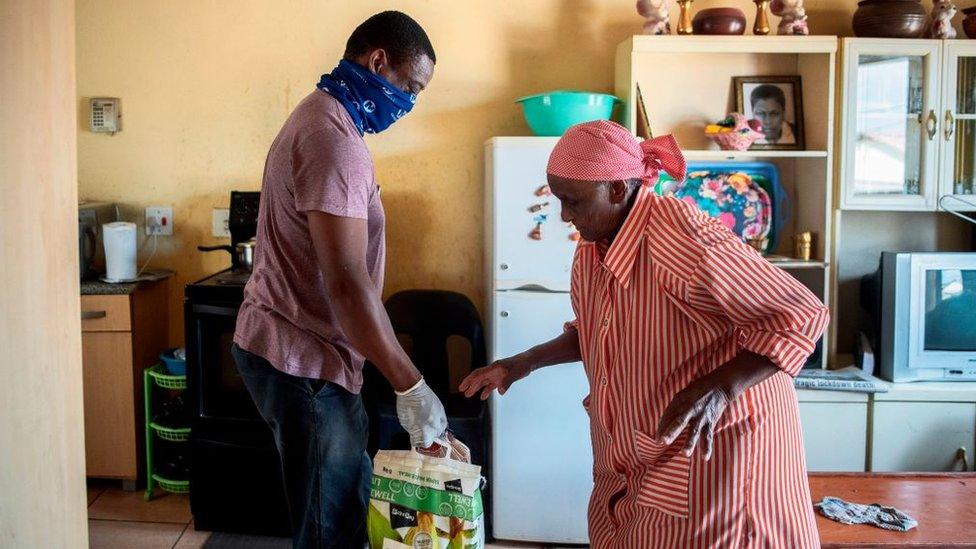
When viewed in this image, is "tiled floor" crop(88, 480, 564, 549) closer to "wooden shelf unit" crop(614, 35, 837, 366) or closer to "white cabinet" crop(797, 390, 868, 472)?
"white cabinet" crop(797, 390, 868, 472)

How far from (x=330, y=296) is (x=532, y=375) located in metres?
1.41

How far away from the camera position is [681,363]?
4.66 ft

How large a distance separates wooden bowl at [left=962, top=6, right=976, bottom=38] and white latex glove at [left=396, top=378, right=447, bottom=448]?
8.67 feet

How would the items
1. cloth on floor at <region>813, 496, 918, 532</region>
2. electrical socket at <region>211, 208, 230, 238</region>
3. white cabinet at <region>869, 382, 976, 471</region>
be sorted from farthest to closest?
electrical socket at <region>211, 208, 230, 238</region> < white cabinet at <region>869, 382, 976, 471</region> < cloth on floor at <region>813, 496, 918, 532</region>

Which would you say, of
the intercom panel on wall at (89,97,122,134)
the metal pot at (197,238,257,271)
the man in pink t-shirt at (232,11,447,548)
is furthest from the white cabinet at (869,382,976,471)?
the intercom panel on wall at (89,97,122,134)

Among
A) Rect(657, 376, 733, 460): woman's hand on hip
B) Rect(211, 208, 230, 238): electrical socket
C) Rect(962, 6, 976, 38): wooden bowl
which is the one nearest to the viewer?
Rect(657, 376, 733, 460): woman's hand on hip

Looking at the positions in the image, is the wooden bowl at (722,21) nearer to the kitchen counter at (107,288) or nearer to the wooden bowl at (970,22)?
the wooden bowl at (970,22)

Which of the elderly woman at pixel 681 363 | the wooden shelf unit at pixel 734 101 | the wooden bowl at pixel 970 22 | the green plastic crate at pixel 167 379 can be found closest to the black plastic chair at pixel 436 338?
the green plastic crate at pixel 167 379

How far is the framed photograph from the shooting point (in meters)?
3.37

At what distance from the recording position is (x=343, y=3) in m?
3.46

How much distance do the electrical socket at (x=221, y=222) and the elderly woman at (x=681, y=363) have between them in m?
2.38

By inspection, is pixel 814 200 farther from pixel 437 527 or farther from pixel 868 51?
pixel 437 527

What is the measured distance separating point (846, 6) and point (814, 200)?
2.62ft

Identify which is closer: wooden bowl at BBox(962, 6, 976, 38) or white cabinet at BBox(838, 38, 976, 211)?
white cabinet at BBox(838, 38, 976, 211)
